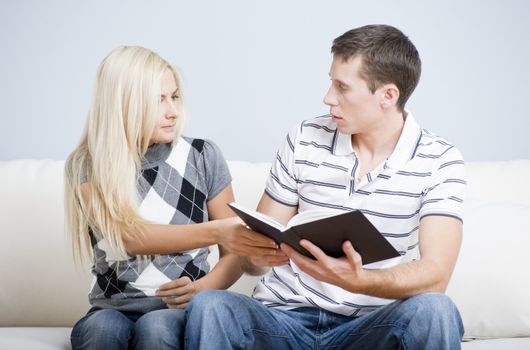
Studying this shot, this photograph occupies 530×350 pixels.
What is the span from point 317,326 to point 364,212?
0.30 meters

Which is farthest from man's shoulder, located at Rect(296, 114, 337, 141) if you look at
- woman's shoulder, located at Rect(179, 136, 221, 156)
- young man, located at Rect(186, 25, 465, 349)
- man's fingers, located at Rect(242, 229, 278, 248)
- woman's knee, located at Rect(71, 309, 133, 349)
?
woman's knee, located at Rect(71, 309, 133, 349)

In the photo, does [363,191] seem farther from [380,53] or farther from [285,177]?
[380,53]

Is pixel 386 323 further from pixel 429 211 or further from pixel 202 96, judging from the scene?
pixel 202 96

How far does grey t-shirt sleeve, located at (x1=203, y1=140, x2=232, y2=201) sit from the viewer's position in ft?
7.41

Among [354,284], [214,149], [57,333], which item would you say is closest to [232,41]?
[214,149]

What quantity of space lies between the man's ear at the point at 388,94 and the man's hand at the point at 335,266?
0.52 m

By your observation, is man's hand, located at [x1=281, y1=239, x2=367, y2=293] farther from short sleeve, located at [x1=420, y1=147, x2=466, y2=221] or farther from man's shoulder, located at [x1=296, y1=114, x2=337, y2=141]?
man's shoulder, located at [x1=296, y1=114, x2=337, y2=141]

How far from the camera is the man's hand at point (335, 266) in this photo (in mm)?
1708

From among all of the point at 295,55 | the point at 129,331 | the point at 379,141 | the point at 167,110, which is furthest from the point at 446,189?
the point at 295,55

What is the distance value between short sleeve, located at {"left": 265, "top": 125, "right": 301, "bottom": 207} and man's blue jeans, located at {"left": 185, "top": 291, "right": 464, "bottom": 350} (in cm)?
31

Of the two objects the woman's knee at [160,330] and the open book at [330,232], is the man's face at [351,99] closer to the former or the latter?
the open book at [330,232]

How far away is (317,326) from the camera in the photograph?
1.99 m

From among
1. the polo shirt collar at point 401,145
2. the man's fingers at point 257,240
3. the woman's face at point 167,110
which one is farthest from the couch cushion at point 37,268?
the polo shirt collar at point 401,145

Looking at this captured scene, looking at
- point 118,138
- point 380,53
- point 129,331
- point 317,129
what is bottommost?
point 129,331
